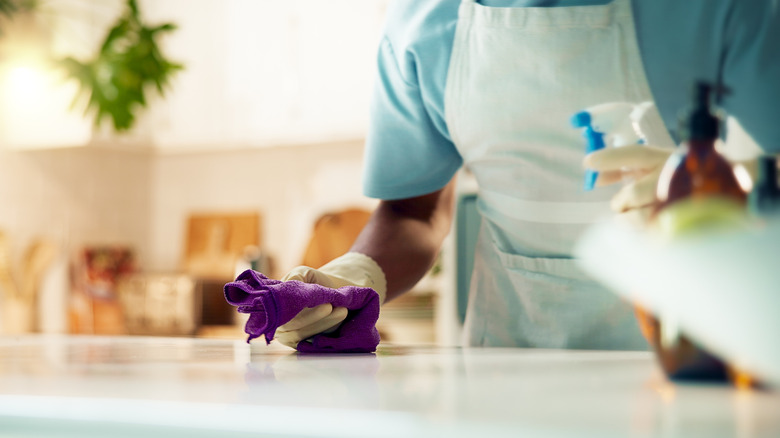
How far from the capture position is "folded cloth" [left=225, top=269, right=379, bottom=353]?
0.61m

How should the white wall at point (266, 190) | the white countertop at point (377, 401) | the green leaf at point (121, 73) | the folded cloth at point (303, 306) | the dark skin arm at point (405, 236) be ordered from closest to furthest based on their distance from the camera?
the white countertop at point (377, 401) < the folded cloth at point (303, 306) < the dark skin arm at point (405, 236) < the green leaf at point (121, 73) < the white wall at point (266, 190)

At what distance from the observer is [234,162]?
3.66m

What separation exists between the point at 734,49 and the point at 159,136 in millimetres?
3162

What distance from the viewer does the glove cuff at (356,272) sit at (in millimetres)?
798

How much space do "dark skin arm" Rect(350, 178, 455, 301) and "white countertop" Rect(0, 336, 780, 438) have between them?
0.35 meters

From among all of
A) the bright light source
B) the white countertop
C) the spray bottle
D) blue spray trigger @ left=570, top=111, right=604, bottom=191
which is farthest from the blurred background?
the white countertop

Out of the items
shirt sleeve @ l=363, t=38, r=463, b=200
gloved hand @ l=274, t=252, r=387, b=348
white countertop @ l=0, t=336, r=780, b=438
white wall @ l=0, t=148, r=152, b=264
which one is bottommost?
white wall @ l=0, t=148, r=152, b=264

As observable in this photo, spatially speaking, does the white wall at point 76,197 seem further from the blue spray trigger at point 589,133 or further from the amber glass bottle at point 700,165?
the amber glass bottle at point 700,165

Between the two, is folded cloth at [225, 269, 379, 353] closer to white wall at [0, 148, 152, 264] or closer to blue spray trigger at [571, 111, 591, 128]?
blue spray trigger at [571, 111, 591, 128]

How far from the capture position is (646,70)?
0.85m

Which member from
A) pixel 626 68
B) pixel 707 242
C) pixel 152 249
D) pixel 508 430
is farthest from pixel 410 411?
pixel 152 249

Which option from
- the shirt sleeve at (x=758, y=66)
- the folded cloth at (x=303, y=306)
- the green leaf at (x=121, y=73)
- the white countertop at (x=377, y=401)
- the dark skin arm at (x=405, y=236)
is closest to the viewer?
the white countertop at (x=377, y=401)

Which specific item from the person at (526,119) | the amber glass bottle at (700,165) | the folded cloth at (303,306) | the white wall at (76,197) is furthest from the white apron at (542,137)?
the white wall at (76,197)

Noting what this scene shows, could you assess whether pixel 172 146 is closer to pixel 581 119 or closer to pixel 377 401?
pixel 581 119
